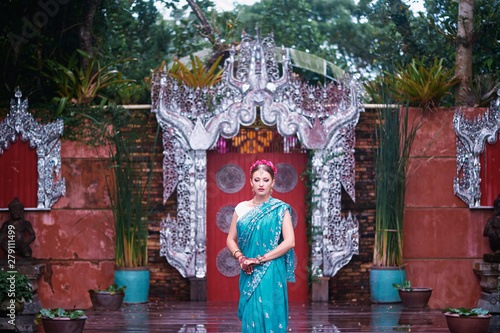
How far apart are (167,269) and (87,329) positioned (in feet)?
5.88

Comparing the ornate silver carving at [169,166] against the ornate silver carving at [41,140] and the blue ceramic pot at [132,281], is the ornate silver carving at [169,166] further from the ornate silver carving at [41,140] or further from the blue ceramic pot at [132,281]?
the ornate silver carving at [41,140]

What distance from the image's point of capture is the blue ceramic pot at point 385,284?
6.50 m

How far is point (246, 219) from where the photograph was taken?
11.0ft

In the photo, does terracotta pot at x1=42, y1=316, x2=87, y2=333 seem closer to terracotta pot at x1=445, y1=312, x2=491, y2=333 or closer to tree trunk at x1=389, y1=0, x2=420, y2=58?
terracotta pot at x1=445, y1=312, x2=491, y2=333

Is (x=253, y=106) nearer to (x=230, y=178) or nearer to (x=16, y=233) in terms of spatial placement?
(x=230, y=178)

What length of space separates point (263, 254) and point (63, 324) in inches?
79.3

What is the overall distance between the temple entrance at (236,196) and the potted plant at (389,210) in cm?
81

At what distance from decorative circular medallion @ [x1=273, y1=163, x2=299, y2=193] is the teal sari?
3652 millimetres

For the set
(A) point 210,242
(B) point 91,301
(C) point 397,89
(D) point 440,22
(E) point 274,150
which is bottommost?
(B) point 91,301

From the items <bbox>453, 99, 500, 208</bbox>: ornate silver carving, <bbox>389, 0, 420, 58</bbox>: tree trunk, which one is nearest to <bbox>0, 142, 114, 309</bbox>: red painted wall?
<bbox>453, 99, 500, 208</bbox>: ornate silver carving

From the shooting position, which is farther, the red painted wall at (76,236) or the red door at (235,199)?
the red door at (235,199)

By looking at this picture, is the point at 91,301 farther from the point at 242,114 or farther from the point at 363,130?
the point at 363,130

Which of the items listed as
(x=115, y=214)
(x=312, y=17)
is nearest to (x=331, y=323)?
(x=115, y=214)

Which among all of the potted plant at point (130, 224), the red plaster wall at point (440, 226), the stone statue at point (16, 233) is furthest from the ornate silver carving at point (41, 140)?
the red plaster wall at point (440, 226)
